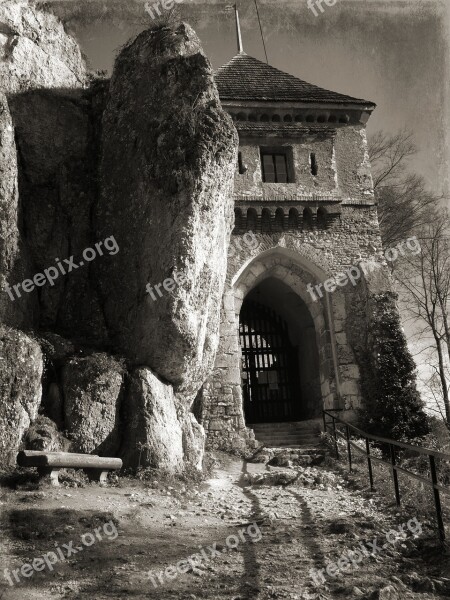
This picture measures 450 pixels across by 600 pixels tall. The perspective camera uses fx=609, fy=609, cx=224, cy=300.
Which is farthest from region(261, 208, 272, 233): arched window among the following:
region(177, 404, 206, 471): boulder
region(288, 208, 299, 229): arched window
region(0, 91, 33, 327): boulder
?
region(0, 91, 33, 327): boulder

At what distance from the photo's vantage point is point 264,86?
56.7 ft

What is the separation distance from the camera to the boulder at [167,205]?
9.76 metres

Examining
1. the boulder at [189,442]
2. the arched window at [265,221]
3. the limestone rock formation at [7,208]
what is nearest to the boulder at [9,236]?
the limestone rock formation at [7,208]

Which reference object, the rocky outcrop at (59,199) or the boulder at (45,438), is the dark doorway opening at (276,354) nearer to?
the rocky outcrop at (59,199)

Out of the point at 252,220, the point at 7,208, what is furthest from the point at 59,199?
the point at 252,220

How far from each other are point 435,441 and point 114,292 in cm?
777

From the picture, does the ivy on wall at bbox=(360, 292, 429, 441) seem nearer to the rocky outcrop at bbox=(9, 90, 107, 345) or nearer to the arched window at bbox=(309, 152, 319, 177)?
the arched window at bbox=(309, 152, 319, 177)

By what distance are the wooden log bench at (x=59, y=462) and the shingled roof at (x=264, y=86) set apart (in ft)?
36.7

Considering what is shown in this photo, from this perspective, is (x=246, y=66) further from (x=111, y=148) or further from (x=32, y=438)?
(x=32, y=438)

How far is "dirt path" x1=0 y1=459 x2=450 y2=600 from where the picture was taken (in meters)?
4.68

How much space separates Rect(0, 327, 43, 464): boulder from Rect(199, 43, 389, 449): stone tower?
621 centimetres

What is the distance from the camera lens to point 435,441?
43.5 ft

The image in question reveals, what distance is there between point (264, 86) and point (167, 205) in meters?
8.69

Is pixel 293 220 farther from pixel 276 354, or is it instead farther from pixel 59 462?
pixel 59 462
